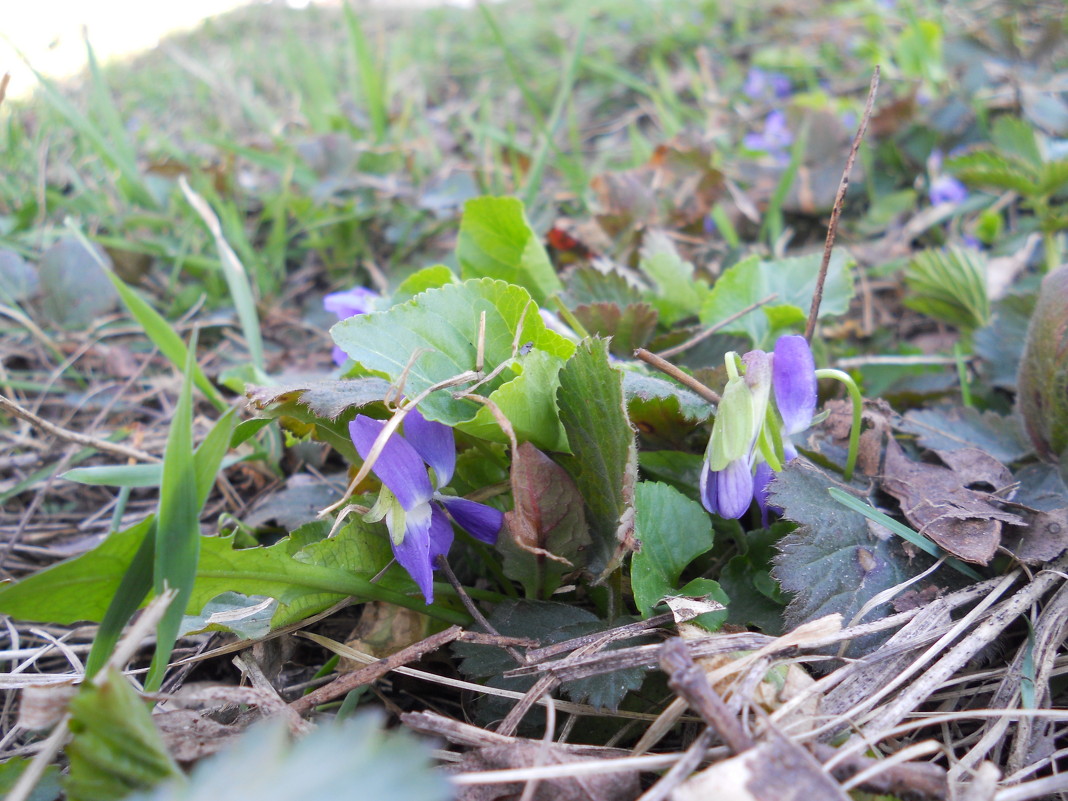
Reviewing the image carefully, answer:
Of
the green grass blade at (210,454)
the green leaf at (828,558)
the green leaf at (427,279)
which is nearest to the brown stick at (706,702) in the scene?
the green leaf at (828,558)

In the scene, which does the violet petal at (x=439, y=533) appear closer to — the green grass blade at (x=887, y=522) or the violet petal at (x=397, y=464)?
the violet petal at (x=397, y=464)

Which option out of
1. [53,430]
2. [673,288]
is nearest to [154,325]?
[53,430]

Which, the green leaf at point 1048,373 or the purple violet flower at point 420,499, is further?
the green leaf at point 1048,373

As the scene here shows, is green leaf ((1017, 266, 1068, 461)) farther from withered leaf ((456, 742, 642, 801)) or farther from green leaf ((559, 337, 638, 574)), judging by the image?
withered leaf ((456, 742, 642, 801))

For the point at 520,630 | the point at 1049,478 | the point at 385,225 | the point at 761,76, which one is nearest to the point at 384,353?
the point at 520,630

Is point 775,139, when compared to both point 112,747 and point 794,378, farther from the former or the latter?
point 112,747

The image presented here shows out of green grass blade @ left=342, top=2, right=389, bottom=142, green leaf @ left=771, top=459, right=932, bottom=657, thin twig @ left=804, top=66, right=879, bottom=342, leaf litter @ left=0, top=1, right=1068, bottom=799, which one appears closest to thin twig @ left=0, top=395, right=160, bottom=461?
leaf litter @ left=0, top=1, right=1068, bottom=799

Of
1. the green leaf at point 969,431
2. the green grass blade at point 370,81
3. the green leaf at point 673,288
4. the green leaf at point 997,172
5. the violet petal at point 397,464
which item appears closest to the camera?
the violet petal at point 397,464
